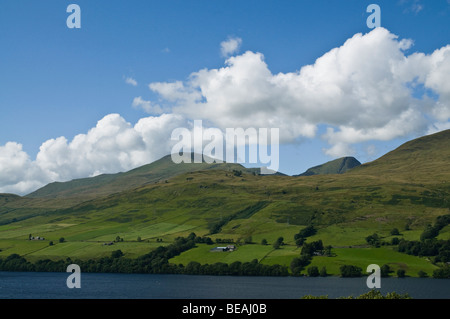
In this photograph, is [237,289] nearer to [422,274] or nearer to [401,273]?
[401,273]

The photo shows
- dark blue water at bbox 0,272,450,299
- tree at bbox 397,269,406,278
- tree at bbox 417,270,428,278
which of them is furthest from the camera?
tree at bbox 397,269,406,278

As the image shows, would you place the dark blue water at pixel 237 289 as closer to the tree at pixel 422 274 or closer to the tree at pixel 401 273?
the tree at pixel 422 274

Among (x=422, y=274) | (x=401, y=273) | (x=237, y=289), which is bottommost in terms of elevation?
(x=237, y=289)

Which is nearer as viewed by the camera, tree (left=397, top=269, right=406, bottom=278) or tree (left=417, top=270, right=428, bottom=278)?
tree (left=417, top=270, right=428, bottom=278)

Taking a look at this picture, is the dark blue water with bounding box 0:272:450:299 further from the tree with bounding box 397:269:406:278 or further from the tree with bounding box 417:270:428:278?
→ the tree with bounding box 397:269:406:278

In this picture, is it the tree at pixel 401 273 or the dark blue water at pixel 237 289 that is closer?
the dark blue water at pixel 237 289

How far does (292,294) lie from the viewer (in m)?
160

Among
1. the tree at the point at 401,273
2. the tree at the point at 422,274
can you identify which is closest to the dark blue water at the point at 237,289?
the tree at the point at 422,274

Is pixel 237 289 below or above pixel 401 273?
below

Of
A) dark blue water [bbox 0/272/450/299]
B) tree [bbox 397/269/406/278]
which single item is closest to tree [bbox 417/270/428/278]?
dark blue water [bbox 0/272/450/299]

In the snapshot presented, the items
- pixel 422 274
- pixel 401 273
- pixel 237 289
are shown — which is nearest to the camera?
pixel 237 289

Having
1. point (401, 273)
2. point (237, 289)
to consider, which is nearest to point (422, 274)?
point (401, 273)
